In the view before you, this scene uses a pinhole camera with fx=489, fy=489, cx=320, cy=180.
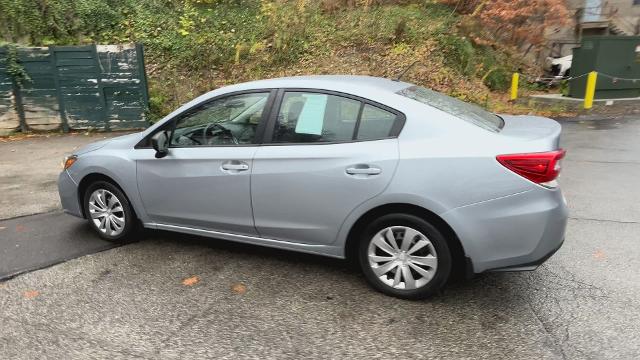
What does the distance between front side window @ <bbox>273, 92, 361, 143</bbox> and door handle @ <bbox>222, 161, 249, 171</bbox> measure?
0.31 metres

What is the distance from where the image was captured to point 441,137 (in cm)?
334

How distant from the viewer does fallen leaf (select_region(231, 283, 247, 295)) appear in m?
3.72

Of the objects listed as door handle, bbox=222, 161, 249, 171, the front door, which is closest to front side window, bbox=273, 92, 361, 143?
the front door

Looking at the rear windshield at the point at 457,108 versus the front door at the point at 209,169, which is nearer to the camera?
the rear windshield at the point at 457,108

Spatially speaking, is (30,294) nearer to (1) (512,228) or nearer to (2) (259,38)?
(1) (512,228)

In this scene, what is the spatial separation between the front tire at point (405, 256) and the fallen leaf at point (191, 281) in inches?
52.6

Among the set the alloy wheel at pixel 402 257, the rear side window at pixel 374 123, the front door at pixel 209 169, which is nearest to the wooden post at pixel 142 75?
the front door at pixel 209 169

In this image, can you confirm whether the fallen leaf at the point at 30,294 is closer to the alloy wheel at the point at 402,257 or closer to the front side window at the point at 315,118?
the front side window at the point at 315,118

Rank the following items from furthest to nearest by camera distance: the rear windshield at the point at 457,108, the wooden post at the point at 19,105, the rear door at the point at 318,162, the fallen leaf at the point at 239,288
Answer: the wooden post at the point at 19,105 < the fallen leaf at the point at 239,288 < the rear windshield at the point at 457,108 < the rear door at the point at 318,162

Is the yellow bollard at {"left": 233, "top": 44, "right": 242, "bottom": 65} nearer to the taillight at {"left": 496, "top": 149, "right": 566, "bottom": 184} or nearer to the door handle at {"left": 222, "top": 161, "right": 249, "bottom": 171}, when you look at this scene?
the door handle at {"left": 222, "top": 161, "right": 249, "bottom": 171}

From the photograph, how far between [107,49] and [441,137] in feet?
30.5

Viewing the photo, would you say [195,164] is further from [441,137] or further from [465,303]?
[465,303]

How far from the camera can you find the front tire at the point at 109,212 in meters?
4.55

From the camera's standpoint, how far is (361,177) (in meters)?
3.43
